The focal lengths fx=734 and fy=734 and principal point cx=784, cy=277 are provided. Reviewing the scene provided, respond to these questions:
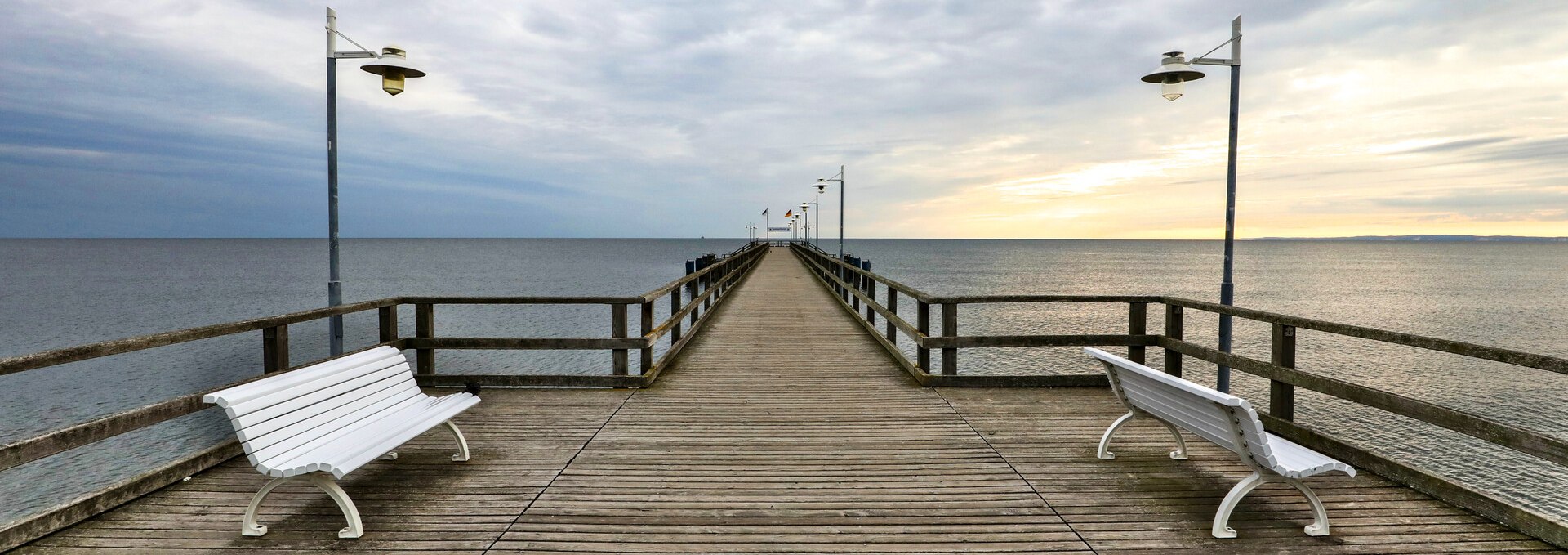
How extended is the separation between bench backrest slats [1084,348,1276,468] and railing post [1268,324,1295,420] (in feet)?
3.81

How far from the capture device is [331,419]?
3.68 meters

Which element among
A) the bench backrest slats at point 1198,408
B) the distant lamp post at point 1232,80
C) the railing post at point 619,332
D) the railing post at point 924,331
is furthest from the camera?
the distant lamp post at point 1232,80

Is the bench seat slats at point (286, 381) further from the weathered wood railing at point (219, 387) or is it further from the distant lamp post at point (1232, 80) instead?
the distant lamp post at point (1232, 80)

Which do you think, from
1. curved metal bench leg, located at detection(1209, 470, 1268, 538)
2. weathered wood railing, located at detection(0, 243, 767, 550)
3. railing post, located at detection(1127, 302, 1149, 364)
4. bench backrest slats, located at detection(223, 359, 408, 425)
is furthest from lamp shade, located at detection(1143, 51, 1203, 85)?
bench backrest slats, located at detection(223, 359, 408, 425)

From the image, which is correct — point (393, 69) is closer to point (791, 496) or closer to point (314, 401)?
point (314, 401)

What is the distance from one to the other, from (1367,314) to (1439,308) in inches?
259

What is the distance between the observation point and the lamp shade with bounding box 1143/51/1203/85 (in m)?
7.02

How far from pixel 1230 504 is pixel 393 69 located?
656 cm

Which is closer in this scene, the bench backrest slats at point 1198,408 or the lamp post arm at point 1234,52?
the bench backrest slats at point 1198,408

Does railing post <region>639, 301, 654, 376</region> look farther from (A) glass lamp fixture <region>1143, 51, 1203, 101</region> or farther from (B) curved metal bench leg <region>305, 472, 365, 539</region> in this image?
(A) glass lamp fixture <region>1143, 51, 1203, 101</region>

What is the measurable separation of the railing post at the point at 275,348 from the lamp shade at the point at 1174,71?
24.7 feet

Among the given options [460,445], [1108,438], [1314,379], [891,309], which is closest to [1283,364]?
[1314,379]

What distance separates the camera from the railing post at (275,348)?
445cm

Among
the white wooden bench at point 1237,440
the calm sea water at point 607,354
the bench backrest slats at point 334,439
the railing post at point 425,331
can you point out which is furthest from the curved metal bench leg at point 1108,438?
the calm sea water at point 607,354
